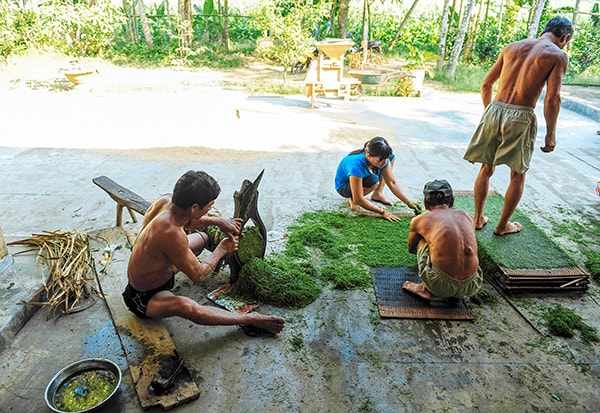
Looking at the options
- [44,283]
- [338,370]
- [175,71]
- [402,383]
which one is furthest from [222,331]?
[175,71]

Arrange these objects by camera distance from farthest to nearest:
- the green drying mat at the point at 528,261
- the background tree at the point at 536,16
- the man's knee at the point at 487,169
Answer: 1. the background tree at the point at 536,16
2. the man's knee at the point at 487,169
3. the green drying mat at the point at 528,261

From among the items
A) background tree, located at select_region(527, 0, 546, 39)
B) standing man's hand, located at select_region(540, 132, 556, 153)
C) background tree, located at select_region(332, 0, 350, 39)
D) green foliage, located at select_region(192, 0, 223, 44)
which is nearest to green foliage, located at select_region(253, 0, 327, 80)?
background tree, located at select_region(332, 0, 350, 39)

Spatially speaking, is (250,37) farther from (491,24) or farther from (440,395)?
(440,395)

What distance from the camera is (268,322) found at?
2.51 meters

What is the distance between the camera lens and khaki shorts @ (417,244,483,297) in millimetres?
2672

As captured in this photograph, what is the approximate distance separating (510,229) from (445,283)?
1.30m

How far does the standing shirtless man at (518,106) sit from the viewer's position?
3.03m

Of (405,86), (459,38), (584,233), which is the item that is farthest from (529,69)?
(459,38)

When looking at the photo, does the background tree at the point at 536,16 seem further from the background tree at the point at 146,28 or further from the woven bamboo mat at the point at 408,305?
the background tree at the point at 146,28

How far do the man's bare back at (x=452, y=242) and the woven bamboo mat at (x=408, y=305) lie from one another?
27 centimetres

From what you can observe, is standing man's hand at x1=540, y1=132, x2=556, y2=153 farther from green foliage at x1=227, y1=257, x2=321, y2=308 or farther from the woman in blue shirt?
green foliage at x1=227, y1=257, x2=321, y2=308

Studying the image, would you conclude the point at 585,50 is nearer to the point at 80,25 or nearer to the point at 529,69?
the point at 529,69

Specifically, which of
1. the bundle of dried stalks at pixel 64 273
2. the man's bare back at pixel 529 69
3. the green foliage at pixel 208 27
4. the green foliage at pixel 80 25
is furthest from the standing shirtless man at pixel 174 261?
the green foliage at pixel 208 27

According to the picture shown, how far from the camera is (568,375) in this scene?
7.55 feet
